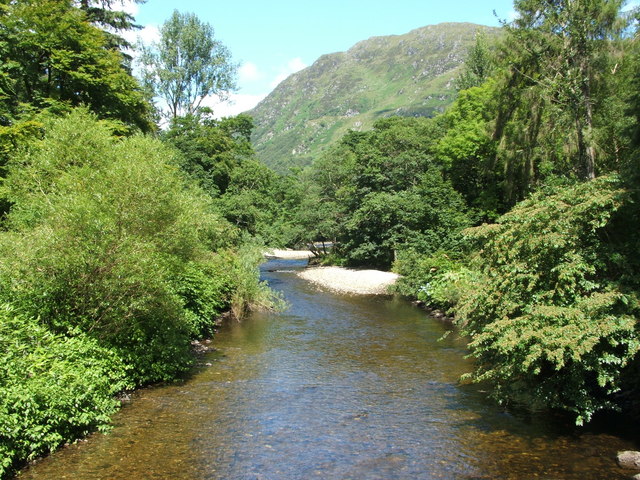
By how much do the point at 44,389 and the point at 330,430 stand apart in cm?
616

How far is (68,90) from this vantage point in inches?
1039

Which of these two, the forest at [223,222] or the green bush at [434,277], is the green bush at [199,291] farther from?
the green bush at [434,277]

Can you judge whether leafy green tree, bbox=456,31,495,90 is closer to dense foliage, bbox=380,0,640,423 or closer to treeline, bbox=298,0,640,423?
treeline, bbox=298,0,640,423

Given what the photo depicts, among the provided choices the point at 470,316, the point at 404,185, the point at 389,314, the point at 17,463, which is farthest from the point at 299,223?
the point at 17,463

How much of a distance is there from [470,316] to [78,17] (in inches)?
1009

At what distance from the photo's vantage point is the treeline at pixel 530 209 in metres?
9.75

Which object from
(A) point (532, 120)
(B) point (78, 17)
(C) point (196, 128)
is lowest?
(A) point (532, 120)

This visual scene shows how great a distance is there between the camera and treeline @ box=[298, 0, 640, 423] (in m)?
9.75

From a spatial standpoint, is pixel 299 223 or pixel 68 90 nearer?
pixel 68 90

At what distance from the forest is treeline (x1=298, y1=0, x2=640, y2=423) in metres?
0.07

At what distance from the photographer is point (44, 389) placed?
905cm

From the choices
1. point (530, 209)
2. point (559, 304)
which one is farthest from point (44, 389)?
point (530, 209)

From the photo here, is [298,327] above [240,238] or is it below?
below

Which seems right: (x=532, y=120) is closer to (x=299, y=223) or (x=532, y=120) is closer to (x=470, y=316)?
(x=470, y=316)
